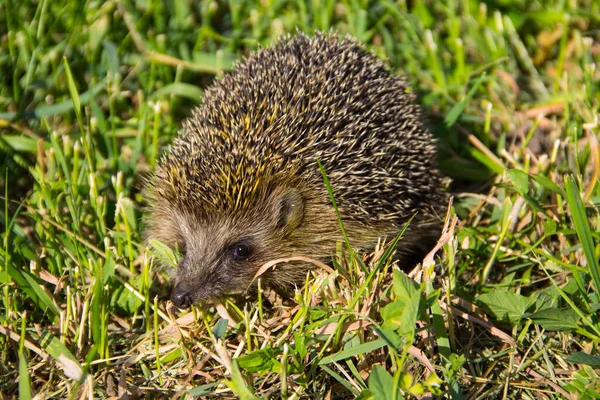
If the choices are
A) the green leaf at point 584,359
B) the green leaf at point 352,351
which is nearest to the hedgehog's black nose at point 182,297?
the green leaf at point 352,351

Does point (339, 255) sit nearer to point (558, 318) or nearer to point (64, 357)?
point (558, 318)

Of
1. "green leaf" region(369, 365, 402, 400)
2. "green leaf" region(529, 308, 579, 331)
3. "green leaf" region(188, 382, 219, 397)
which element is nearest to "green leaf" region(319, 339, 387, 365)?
"green leaf" region(369, 365, 402, 400)

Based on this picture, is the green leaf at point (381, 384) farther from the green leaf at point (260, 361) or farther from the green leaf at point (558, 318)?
the green leaf at point (558, 318)

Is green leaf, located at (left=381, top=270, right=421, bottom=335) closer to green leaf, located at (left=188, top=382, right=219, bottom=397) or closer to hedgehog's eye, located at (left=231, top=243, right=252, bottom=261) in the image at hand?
green leaf, located at (left=188, top=382, right=219, bottom=397)

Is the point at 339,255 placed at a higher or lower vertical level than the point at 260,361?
higher

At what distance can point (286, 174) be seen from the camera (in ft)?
11.7

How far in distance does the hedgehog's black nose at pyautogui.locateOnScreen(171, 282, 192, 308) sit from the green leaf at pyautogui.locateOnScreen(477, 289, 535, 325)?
4.71ft

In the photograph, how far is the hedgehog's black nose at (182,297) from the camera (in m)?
3.32

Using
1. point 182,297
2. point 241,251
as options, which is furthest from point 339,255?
point 182,297

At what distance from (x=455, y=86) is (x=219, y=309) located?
101 inches

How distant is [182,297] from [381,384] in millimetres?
1124

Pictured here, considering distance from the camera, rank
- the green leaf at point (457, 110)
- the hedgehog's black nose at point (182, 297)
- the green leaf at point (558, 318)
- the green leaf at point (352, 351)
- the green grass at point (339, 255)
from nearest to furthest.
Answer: the green leaf at point (352, 351)
the green grass at point (339, 255)
the green leaf at point (558, 318)
the hedgehog's black nose at point (182, 297)
the green leaf at point (457, 110)

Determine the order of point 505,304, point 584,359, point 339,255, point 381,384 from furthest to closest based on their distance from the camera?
point 339,255, point 505,304, point 584,359, point 381,384

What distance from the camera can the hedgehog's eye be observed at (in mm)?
3605
